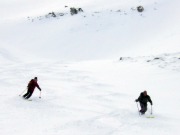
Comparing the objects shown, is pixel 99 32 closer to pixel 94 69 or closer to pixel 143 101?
pixel 94 69

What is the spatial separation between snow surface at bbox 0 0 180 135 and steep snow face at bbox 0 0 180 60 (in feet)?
0.43

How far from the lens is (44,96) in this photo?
1938 centimetres

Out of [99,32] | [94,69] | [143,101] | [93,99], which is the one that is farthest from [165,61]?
[99,32]

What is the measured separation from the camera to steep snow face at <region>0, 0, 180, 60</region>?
38938 mm

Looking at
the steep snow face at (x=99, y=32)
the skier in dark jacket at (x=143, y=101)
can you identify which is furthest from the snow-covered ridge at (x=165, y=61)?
the skier in dark jacket at (x=143, y=101)

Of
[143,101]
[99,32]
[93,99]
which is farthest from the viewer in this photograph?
[99,32]

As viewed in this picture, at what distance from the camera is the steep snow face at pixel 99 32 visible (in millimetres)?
38938

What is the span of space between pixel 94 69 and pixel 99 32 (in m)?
17.1

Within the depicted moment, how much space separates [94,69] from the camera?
2852cm

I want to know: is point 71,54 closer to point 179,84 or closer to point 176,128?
point 179,84

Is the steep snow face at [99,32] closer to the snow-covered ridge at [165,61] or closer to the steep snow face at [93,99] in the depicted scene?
the snow-covered ridge at [165,61]

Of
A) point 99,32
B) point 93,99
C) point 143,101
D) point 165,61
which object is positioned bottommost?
point 143,101

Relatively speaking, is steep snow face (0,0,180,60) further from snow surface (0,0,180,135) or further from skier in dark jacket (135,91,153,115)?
skier in dark jacket (135,91,153,115)

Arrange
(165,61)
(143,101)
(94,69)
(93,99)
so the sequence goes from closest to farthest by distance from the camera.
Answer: (143,101) < (93,99) < (165,61) < (94,69)
